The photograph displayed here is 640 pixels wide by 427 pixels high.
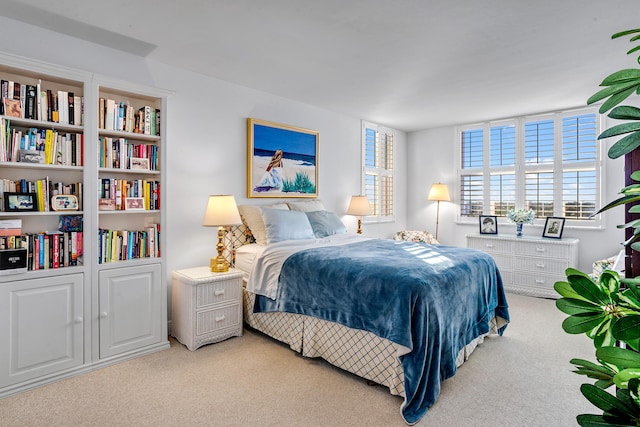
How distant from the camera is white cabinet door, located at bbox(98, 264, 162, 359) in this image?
9.10 feet

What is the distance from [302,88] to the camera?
404cm

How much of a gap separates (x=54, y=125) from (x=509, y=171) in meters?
5.58

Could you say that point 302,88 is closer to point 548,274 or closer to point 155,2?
point 155,2

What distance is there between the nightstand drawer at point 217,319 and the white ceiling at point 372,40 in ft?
7.39

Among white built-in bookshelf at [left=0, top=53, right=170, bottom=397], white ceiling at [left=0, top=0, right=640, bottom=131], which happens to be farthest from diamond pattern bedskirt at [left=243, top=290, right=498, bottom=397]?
white ceiling at [left=0, top=0, right=640, bottom=131]

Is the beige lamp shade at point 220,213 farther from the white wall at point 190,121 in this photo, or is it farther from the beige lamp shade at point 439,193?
the beige lamp shade at point 439,193

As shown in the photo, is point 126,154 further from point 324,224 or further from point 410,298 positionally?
point 410,298

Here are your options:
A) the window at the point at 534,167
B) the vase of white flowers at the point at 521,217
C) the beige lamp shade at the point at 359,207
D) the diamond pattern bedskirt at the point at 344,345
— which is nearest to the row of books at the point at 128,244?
the diamond pattern bedskirt at the point at 344,345

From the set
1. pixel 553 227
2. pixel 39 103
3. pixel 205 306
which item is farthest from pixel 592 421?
pixel 553 227

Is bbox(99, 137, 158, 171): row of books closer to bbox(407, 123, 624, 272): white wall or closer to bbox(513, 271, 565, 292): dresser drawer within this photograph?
bbox(407, 123, 624, 272): white wall

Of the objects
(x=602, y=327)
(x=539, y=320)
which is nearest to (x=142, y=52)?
(x=602, y=327)

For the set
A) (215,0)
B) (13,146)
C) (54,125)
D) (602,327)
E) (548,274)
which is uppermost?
(215,0)

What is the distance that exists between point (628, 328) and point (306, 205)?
384 cm

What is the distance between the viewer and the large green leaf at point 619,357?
0.57m
